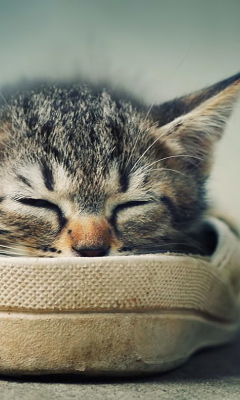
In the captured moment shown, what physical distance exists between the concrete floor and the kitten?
0.18 metres

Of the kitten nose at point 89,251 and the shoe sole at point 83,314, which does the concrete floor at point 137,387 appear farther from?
the kitten nose at point 89,251

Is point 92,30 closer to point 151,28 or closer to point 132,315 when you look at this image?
point 151,28

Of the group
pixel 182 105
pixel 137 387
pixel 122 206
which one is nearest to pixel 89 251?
pixel 122 206

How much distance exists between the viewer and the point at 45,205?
77 centimetres

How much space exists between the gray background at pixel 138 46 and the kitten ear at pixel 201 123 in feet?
0.09

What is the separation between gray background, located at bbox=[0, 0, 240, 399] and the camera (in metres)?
0.83

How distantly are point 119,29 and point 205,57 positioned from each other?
0.52 ft

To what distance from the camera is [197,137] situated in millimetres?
852

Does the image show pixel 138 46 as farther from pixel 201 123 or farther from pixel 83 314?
pixel 83 314

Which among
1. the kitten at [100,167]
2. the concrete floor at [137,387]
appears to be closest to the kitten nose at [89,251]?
the kitten at [100,167]

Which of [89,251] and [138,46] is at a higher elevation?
[138,46]

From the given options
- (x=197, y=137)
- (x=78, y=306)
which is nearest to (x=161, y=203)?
(x=197, y=137)

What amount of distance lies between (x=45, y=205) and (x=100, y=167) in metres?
0.10

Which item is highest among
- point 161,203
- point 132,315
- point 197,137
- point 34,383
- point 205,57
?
point 205,57
